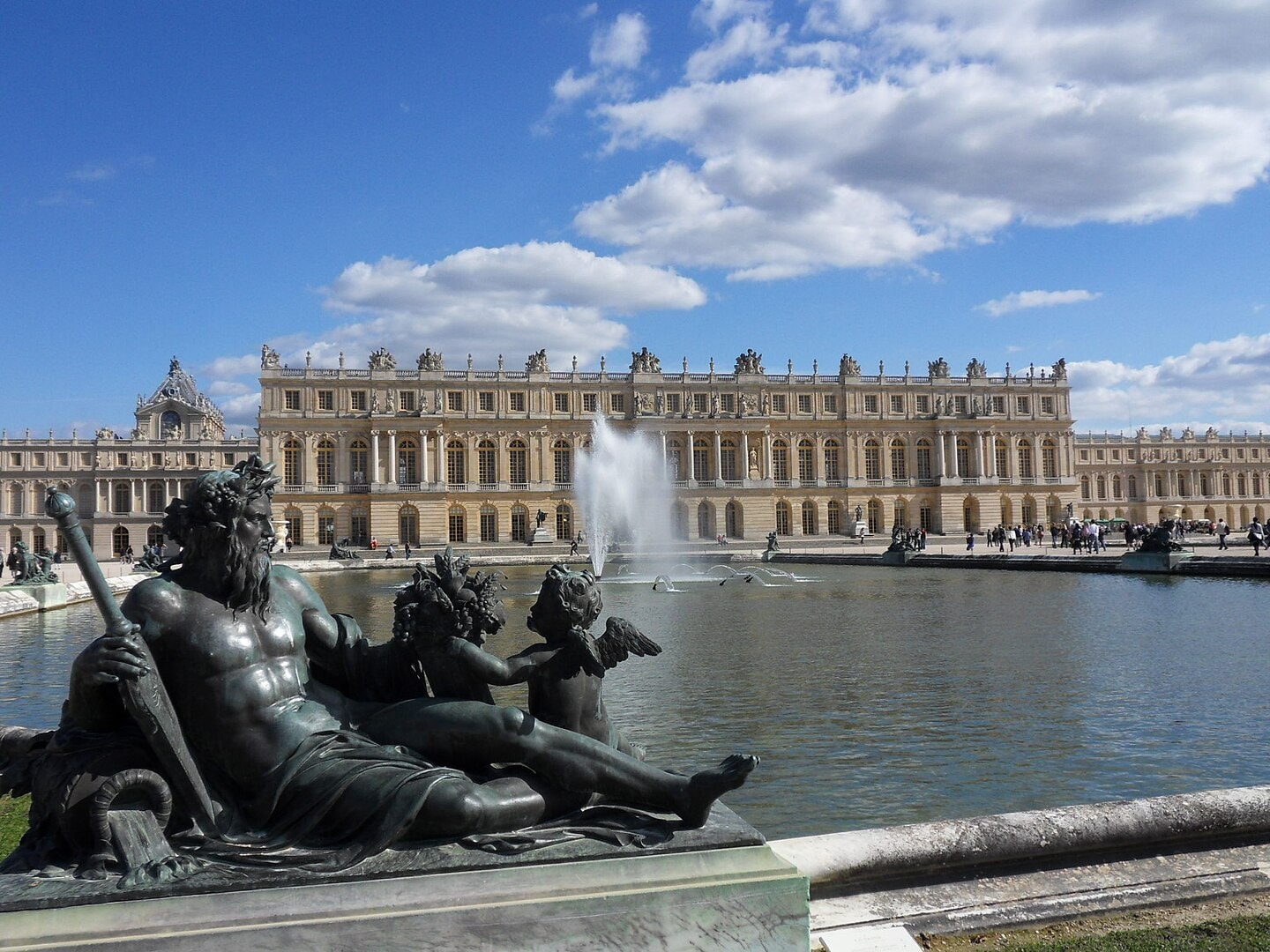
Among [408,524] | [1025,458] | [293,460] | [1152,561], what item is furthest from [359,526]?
[1025,458]

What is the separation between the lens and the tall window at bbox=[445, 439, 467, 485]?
61719 millimetres

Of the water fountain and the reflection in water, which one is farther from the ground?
the water fountain

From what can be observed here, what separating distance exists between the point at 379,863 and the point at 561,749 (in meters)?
0.62

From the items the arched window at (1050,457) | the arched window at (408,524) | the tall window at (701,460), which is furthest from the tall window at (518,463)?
the arched window at (1050,457)

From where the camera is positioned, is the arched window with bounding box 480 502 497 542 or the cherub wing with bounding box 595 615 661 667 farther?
the arched window with bounding box 480 502 497 542

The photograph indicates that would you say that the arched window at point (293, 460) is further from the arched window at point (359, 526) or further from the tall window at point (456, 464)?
the tall window at point (456, 464)

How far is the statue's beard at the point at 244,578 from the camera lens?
2.92 metres

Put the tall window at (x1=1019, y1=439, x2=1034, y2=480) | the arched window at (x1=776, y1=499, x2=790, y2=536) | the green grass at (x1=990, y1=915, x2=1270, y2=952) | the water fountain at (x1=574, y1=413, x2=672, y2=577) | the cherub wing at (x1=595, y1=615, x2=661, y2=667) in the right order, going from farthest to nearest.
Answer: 1. the tall window at (x1=1019, y1=439, x2=1034, y2=480)
2. the arched window at (x1=776, y1=499, x2=790, y2=536)
3. the water fountain at (x1=574, y1=413, x2=672, y2=577)
4. the cherub wing at (x1=595, y1=615, x2=661, y2=667)
5. the green grass at (x1=990, y1=915, x2=1270, y2=952)

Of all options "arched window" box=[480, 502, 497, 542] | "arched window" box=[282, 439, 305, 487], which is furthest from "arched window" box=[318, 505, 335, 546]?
"arched window" box=[480, 502, 497, 542]

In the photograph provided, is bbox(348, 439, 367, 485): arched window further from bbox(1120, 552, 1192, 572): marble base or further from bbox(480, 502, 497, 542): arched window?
bbox(1120, 552, 1192, 572): marble base

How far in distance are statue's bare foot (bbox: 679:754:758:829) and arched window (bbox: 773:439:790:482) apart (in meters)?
64.2

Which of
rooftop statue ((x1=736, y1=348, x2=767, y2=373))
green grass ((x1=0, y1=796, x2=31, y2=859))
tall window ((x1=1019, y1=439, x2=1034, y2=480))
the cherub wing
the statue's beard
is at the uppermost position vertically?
rooftop statue ((x1=736, y1=348, x2=767, y2=373))

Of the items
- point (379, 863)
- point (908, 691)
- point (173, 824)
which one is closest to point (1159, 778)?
point (908, 691)

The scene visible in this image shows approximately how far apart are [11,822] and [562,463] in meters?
57.9
